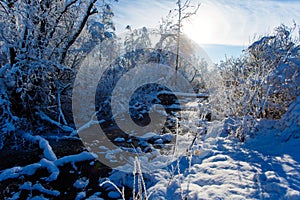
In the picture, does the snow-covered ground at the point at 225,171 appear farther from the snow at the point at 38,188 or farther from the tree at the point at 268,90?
the tree at the point at 268,90

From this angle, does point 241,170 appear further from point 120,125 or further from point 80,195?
point 120,125

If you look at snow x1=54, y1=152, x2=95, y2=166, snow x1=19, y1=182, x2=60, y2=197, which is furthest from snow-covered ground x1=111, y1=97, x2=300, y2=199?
snow x1=54, y1=152, x2=95, y2=166

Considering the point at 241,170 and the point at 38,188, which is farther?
the point at 38,188

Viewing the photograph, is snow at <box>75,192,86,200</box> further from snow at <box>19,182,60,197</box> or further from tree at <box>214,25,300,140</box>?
tree at <box>214,25,300,140</box>

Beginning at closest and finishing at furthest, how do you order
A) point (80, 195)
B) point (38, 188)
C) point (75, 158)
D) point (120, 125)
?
point (80, 195), point (38, 188), point (75, 158), point (120, 125)

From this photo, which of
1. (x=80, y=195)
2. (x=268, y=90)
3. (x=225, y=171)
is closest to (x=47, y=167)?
(x=80, y=195)

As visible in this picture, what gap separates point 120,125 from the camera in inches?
304

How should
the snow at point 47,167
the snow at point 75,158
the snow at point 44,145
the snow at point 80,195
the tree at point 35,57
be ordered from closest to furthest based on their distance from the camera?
the snow at point 80,195 → the snow at point 47,167 → the snow at point 75,158 → the snow at point 44,145 → the tree at point 35,57

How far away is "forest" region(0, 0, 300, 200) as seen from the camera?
9.35 ft

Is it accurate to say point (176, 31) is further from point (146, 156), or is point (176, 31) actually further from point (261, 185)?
point (261, 185)

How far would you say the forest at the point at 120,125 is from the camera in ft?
9.35

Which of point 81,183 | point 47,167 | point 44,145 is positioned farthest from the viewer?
point 44,145

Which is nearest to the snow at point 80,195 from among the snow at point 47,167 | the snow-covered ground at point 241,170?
the snow-covered ground at point 241,170

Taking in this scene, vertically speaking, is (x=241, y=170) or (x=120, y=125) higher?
(x=241, y=170)
